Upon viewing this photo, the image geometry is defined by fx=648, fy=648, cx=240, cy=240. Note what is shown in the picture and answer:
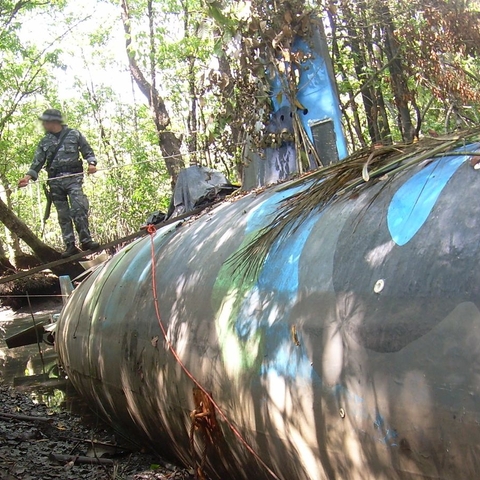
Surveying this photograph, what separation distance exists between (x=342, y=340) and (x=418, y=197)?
714 mm

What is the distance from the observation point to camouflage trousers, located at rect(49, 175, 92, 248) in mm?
8766

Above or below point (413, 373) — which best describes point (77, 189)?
above

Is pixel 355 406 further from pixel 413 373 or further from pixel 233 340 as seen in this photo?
pixel 233 340

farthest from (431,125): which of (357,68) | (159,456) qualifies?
(159,456)

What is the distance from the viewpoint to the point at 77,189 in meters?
8.86

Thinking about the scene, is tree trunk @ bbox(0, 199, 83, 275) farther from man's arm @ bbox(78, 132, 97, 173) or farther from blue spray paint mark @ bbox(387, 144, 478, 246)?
blue spray paint mark @ bbox(387, 144, 478, 246)

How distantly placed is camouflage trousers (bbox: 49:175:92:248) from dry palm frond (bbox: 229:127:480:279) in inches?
205

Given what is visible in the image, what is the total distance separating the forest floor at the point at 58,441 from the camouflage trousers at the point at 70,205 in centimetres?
198

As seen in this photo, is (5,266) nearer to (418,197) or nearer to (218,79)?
(218,79)

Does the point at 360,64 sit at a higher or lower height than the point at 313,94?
higher

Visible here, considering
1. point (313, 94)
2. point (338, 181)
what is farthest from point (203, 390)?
point (313, 94)

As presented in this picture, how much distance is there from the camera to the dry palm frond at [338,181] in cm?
311

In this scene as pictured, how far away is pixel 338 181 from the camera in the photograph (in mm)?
3561

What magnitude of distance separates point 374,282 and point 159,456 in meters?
3.05
